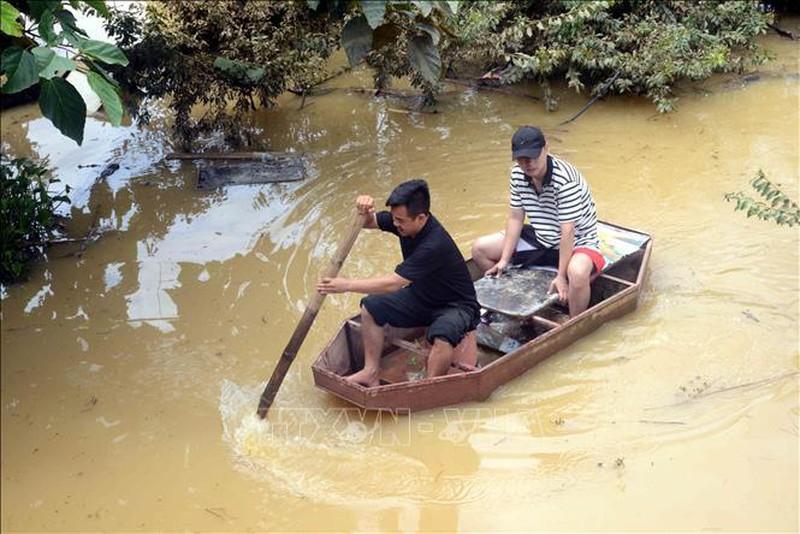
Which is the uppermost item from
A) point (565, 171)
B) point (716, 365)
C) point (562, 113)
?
point (565, 171)

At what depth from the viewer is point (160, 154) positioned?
331 inches

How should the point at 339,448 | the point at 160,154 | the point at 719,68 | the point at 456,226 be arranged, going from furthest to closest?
the point at 719,68 → the point at 160,154 → the point at 456,226 → the point at 339,448

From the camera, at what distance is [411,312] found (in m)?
4.76

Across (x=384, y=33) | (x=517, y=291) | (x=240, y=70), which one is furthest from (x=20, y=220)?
(x=517, y=291)

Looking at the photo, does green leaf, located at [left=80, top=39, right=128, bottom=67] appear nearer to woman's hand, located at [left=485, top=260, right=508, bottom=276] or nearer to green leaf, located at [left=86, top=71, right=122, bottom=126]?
green leaf, located at [left=86, top=71, right=122, bottom=126]

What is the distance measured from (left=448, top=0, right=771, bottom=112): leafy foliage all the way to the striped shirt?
10.8 feet

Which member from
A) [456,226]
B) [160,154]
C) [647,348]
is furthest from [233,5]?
[647,348]

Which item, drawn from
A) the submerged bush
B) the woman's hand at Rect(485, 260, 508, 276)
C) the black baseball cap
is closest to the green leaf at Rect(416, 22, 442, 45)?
the black baseball cap

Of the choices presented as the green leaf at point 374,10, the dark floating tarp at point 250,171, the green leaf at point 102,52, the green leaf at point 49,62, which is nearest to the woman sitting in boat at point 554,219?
the green leaf at point 374,10

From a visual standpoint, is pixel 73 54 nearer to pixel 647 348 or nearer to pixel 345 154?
pixel 647 348

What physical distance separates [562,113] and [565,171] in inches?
142

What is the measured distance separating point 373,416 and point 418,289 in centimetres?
82

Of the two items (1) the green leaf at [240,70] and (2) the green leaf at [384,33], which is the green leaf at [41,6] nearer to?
(2) the green leaf at [384,33]

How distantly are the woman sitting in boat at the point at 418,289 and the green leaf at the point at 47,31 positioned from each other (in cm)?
172
